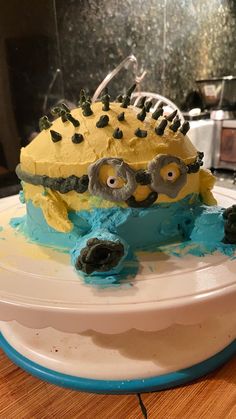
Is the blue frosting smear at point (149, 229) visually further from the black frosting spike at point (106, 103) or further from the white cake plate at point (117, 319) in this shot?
the black frosting spike at point (106, 103)

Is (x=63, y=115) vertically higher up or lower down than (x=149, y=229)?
higher up

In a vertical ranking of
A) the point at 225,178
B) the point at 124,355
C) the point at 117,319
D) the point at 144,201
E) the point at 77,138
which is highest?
the point at 77,138

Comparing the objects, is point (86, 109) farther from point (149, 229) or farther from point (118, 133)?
point (149, 229)

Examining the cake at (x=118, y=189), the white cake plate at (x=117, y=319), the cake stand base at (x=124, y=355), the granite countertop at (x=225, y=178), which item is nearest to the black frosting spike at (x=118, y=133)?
the cake at (x=118, y=189)

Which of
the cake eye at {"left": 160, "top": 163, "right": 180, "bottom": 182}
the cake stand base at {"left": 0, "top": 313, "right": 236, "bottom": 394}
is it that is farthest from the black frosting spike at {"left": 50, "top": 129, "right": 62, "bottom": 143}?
the cake stand base at {"left": 0, "top": 313, "right": 236, "bottom": 394}

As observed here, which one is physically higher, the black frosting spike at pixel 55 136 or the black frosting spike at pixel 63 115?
the black frosting spike at pixel 63 115

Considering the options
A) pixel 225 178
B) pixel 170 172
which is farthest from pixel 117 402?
pixel 225 178

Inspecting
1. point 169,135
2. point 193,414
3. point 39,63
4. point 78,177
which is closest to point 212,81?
point 39,63
